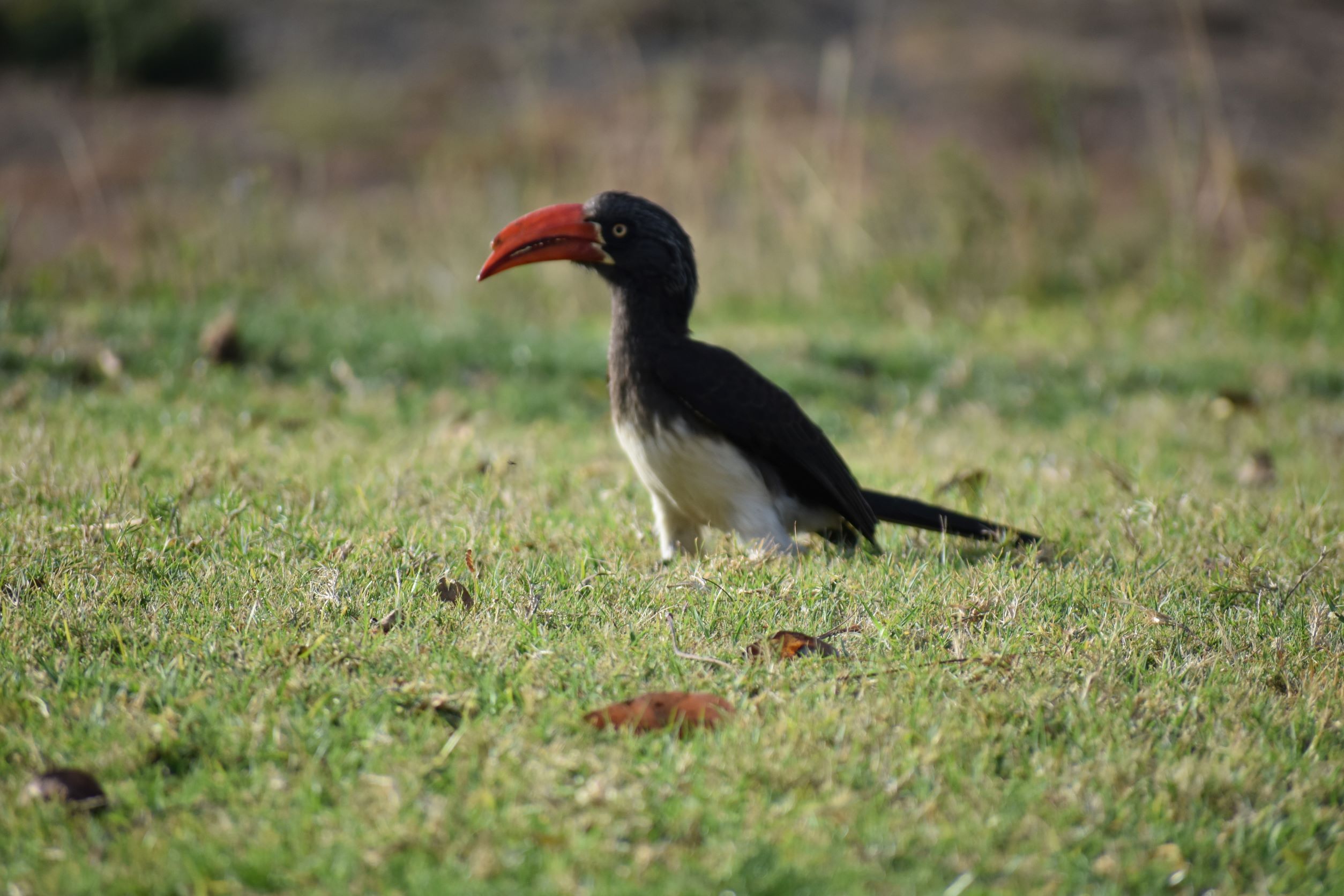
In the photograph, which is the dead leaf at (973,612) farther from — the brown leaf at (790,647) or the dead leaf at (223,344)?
the dead leaf at (223,344)

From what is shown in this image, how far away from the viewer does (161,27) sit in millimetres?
20547

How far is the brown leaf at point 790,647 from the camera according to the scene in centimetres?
299

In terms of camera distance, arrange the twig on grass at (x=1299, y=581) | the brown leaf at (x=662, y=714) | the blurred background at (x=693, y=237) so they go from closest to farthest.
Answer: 1. the brown leaf at (x=662, y=714)
2. the twig on grass at (x=1299, y=581)
3. the blurred background at (x=693, y=237)

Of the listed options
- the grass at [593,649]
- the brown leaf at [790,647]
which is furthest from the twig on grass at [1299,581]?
the brown leaf at [790,647]

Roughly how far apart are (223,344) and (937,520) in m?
4.31

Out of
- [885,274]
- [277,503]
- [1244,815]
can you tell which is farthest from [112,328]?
[1244,815]

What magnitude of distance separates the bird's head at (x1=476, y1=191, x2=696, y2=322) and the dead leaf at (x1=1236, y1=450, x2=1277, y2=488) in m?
2.84

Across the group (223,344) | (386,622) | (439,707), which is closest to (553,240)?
(386,622)

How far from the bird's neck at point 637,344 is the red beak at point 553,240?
175 millimetres

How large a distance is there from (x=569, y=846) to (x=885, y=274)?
8.14 m

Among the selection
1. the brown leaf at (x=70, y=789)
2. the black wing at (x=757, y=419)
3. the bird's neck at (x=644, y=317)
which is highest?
the bird's neck at (x=644, y=317)

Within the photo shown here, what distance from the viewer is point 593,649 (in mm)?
3000

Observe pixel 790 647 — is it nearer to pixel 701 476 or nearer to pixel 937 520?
pixel 701 476

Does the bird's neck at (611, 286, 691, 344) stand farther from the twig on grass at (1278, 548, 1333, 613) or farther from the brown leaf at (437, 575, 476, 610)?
the twig on grass at (1278, 548, 1333, 613)
